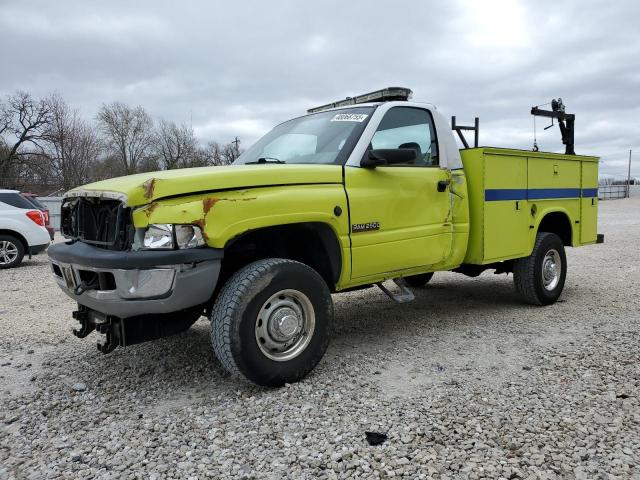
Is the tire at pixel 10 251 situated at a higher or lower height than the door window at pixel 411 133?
lower

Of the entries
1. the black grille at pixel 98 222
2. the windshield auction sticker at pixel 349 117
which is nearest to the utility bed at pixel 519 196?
the windshield auction sticker at pixel 349 117

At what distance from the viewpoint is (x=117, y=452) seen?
Answer: 278cm

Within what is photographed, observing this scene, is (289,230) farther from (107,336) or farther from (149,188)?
(107,336)

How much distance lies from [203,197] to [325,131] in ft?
5.18

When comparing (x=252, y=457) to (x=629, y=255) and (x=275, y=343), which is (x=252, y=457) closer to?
(x=275, y=343)

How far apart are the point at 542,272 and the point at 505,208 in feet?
3.65

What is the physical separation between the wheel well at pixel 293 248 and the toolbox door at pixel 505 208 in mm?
1857

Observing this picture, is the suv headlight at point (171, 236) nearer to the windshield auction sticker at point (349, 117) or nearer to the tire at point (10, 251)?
the windshield auction sticker at point (349, 117)

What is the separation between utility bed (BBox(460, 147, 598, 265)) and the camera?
4.96 meters

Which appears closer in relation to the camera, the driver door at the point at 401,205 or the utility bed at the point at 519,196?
the driver door at the point at 401,205

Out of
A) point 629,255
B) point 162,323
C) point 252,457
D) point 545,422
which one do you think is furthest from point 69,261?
point 629,255

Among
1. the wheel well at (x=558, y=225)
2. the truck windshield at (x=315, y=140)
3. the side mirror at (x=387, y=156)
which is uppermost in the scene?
the truck windshield at (x=315, y=140)

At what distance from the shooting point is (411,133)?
15.4ft

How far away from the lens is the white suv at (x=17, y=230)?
10359mm
